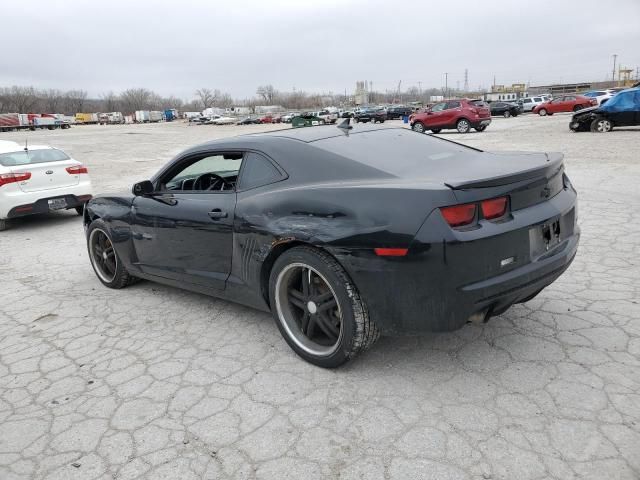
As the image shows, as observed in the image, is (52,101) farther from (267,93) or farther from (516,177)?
(516,177)

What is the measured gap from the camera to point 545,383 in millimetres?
2848

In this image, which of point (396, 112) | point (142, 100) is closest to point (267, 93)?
point (142, 100)

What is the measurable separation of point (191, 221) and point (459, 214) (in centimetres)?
209

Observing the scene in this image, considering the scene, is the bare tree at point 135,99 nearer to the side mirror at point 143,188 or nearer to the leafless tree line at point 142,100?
the leafless tree line at point 142,100

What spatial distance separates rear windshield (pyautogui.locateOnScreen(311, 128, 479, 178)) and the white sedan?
6.51 meters

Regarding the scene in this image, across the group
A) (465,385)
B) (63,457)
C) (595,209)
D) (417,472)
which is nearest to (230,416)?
(63,457)

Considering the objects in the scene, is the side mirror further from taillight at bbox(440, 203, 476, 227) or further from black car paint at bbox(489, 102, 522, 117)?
black car paint at bbox(489, 102, 522, 117)

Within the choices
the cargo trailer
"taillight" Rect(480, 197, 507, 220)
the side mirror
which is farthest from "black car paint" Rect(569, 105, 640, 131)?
the cargo trailer

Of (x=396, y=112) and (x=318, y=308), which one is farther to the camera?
(x=396, y=112)

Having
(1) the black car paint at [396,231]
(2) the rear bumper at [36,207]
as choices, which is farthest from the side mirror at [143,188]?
(2) the rear bumper at [36,207]

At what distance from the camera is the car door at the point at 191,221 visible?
3.65m

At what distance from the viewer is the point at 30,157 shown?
848 cm

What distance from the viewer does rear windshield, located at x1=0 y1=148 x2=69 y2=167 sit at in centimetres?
821

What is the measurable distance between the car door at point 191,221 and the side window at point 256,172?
0.12m
